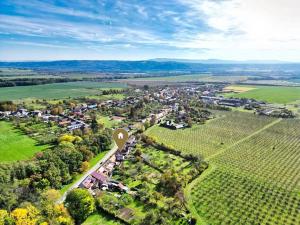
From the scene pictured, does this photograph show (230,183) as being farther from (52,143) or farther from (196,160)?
(52,143)

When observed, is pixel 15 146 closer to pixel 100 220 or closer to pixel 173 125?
pixel 100 220

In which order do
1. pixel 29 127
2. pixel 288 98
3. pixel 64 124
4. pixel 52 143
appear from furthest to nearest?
pixel 288 98 → pixel 64 124 → pixel 29 127 → pixel 52 143

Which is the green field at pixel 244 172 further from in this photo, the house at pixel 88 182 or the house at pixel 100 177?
the house at pixel 88 182

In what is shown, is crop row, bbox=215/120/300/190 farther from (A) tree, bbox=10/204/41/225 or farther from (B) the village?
(A) tree, bbox=10/204/41/225

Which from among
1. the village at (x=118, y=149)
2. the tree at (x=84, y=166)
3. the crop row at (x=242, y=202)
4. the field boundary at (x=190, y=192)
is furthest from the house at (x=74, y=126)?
the crop row at (x=242, y=202)

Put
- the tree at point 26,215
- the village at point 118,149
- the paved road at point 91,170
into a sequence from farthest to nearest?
the village at point 118,149 < the paved road at point 91,170 < the tree at point 26,215

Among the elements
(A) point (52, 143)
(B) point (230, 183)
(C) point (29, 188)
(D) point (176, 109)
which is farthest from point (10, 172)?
(D) point (176, 109)

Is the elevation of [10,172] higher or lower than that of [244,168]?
higher

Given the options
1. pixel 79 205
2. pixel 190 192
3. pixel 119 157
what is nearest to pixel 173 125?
pixel 119 157
